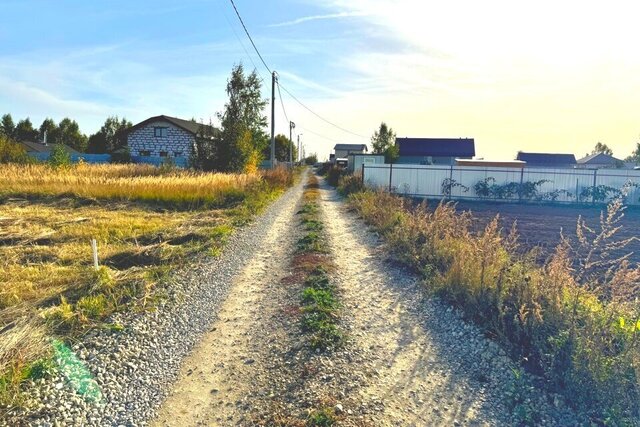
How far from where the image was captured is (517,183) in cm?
2209

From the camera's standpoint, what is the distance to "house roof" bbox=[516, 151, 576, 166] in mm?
66875

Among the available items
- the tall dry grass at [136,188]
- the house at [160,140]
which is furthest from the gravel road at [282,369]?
the house at [160,140]

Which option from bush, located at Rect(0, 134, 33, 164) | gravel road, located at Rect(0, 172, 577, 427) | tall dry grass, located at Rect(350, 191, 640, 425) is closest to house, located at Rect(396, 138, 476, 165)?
bush, located at Rect(0, 134, 33, 164)

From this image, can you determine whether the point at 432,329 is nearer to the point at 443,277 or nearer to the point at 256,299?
the point at 443,277

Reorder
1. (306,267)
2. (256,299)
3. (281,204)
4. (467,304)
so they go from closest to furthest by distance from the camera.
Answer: (467,304)
(256,299)
(306,267)
(281,204)

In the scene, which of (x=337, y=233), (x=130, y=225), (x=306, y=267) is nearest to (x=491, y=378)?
(x=306, y=267)

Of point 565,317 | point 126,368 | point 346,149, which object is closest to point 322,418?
point 126,368

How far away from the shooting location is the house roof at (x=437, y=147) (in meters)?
53.5

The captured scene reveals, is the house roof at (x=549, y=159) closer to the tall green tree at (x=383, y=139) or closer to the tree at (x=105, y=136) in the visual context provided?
the tall green tree at (x=383, y=139)

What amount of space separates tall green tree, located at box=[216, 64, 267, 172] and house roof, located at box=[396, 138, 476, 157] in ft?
92.7

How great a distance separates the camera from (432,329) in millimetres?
4867

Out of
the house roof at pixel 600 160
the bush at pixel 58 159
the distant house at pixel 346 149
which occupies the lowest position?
the bush at pixel 58 159

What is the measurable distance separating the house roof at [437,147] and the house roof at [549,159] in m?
19.0

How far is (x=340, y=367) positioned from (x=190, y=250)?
5.31 meters
